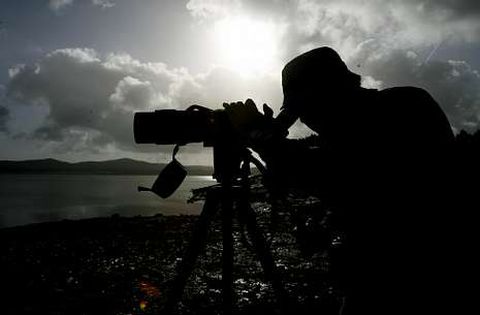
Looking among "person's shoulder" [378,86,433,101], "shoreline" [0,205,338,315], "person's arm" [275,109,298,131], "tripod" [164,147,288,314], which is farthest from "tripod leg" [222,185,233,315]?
"person's shoulder" [378,86,433,101]

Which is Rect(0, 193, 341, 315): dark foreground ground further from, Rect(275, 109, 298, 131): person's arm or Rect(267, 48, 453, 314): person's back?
Rect(275, 109, 298, 131): person's arm

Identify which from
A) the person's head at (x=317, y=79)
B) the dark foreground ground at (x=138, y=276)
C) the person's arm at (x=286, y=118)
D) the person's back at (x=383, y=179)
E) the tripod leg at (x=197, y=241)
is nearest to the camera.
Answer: the person's back at (x=383, y=179)

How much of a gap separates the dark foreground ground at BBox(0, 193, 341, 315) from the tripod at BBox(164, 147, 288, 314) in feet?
0.78

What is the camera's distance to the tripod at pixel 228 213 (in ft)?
8.82

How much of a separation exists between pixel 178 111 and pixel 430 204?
1.74m

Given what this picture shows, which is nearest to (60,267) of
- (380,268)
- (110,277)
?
(110,277)

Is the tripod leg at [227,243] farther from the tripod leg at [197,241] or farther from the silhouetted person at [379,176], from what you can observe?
the silhouetted person at [379,176]

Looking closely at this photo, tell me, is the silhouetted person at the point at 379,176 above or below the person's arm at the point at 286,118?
below

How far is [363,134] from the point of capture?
2131 millimetres

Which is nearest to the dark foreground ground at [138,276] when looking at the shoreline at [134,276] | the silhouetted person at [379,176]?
the shoreline at [134,276]

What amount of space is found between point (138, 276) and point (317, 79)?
8.41 metres

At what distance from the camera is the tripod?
2.69 m

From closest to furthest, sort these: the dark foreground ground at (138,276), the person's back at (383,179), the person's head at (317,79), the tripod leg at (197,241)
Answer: the person's back at (383,179) → the person's head at (317,79) → the tripod leg at (197,241) → the dark foreground ground at (138,276)

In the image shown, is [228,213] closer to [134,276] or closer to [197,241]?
[197,241]
